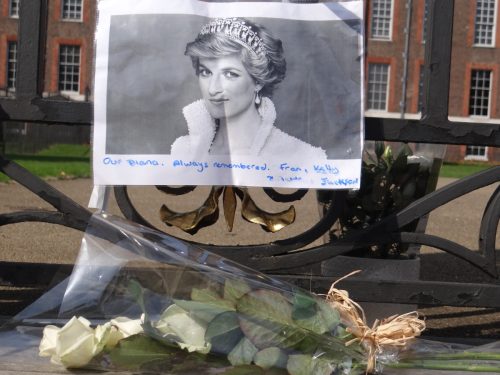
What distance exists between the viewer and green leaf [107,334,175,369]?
2986 mm

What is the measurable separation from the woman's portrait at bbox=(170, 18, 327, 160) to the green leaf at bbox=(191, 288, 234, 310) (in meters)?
0.84

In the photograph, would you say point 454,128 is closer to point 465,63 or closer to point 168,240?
point 168,240

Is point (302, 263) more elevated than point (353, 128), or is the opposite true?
point (353, 128)

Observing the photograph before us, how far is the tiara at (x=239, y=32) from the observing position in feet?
12.6

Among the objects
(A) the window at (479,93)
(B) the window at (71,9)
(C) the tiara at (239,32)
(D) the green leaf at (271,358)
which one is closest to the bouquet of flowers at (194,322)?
(D) the green leaf at (271,358)

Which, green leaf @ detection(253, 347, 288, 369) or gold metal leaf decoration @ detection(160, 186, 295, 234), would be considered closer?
green leaf @ detection(253, 347, 288, 369)

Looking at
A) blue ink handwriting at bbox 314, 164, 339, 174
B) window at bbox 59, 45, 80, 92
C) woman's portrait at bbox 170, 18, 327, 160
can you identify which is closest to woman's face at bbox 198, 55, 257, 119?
woman's portrait at bbox 170, 18, 327, 160

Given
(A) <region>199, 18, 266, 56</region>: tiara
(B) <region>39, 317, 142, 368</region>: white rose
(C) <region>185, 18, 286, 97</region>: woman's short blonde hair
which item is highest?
(A) <region>199, 18, 266, 56</region>: tiara

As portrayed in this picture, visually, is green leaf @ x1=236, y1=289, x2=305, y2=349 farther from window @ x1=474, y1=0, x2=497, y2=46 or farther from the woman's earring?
window @ x1=474, y1=0, x2=497, y2=46

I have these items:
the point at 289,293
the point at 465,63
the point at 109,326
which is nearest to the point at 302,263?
the point at 289,293

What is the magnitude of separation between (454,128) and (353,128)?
46cm

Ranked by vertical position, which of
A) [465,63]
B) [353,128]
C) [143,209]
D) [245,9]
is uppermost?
[465,63]

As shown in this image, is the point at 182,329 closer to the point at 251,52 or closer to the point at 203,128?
the point at 203,128

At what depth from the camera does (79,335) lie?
2.97 m
